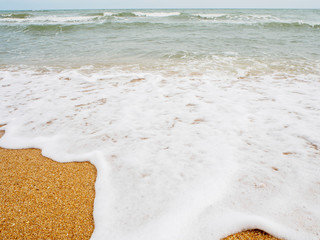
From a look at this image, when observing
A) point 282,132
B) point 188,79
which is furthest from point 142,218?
point 188,79

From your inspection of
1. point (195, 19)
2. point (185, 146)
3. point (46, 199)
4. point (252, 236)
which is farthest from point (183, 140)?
point (195, 19)

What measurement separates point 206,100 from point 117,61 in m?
3.91

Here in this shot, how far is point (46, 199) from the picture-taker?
1.70 meters

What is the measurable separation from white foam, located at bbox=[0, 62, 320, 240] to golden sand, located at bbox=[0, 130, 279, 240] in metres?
0.09

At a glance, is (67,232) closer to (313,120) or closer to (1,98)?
(313,120)

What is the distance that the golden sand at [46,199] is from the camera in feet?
4.76

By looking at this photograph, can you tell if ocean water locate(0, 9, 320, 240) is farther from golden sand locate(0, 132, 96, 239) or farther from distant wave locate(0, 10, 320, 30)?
Answer: distant wave locate(0, 10, 320, 30)

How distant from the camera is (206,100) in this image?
3.47 meters

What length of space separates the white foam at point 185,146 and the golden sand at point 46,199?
0.30 feet

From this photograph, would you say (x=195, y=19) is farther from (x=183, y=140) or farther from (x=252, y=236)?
(x=252, y=236)

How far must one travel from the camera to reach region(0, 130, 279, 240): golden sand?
145 cm

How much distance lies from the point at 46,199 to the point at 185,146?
1419 millimetres

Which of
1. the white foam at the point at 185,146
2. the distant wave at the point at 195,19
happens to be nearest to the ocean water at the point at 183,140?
the white foam at the point at 185,146

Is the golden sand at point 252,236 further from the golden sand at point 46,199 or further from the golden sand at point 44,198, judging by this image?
the golden sand at point 44,198
